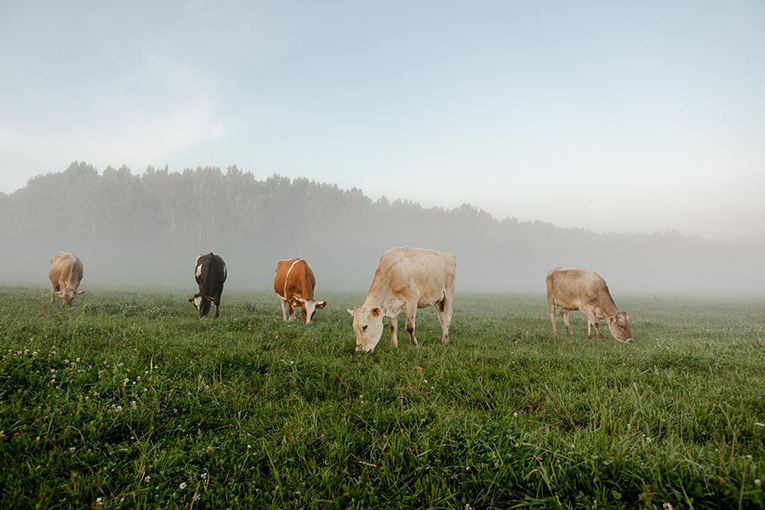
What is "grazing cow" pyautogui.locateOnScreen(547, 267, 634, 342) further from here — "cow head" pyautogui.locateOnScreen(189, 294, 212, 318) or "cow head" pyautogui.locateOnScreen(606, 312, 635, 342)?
"cow head" pyautogui.locateOnScreen(189, 294, 212, 318)

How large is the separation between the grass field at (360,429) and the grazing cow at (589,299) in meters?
3.74

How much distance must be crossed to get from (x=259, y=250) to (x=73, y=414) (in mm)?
87942

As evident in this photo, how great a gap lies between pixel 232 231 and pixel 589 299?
81226 mm

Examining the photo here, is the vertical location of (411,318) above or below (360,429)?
above

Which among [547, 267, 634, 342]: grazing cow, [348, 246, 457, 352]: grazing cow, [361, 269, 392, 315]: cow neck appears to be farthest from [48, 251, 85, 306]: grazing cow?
[547, 267, 634, 342]: grazing cow

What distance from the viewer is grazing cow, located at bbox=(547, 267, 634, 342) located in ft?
33.1

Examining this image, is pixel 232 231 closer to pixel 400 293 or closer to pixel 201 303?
pixel 201 303

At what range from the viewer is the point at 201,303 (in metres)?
11.0

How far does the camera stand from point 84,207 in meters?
70.7

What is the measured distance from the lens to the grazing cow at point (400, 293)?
713cm

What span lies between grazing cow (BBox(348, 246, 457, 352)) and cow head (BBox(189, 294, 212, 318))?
5.58 metres

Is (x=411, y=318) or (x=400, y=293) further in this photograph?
(x=400, y=293)

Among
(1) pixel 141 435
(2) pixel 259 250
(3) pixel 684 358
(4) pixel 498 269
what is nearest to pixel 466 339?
(3) pixel 684 358

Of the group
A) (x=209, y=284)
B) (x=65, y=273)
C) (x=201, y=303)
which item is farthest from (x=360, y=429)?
(x=65, y=273)
